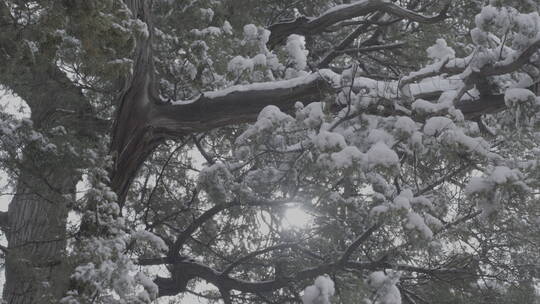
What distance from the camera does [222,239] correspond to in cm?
682

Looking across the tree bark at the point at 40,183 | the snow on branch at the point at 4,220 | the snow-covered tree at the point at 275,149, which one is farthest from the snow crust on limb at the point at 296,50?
the snow on branch at the point at 4,220

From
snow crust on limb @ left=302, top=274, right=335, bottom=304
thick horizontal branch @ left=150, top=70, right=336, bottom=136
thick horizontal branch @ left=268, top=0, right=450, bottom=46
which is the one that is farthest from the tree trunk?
thick horizontal branch @ left=268, top=0, right=450, bottom=46

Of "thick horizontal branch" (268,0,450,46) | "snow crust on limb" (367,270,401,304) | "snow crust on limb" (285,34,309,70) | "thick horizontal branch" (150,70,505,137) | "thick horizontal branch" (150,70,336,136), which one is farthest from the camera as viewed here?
"thick horizontal branch" (268,0,450,46)

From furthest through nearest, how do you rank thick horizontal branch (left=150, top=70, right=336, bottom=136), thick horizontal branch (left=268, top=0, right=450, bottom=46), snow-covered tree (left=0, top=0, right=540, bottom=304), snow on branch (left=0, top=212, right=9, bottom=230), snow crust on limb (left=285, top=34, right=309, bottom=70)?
1. thick horizontal branch (left=268, top=0, right=450, bottom=46)
2. snow on branch (left=0, top=212, right=9, bottom=230)
3. snow crust on limb (left=285, top=34, right=309, bottom=70)
4. thick horizontal branch (left=150, top=70, right=336, bottom=136)
5. snow-covered tree (left=0, top=0, right=540, bottom=304)

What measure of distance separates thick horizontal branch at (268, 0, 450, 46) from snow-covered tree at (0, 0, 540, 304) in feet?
0.09

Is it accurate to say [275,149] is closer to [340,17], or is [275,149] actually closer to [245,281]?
[245,281]

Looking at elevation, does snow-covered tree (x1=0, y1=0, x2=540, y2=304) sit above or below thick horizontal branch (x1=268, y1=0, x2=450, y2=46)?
below

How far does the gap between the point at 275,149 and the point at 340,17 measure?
9.78 ft

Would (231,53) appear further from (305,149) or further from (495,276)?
(495,276)

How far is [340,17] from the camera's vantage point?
21.6 feet

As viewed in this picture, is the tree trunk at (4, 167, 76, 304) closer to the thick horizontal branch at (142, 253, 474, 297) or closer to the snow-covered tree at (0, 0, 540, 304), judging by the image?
the snow-covered tree at (0, 0, 540, 304)

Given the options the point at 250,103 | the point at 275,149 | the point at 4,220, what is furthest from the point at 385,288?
the point at 4,220

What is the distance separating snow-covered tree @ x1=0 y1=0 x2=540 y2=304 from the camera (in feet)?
11.5

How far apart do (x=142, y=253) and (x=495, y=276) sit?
3.95 meters
